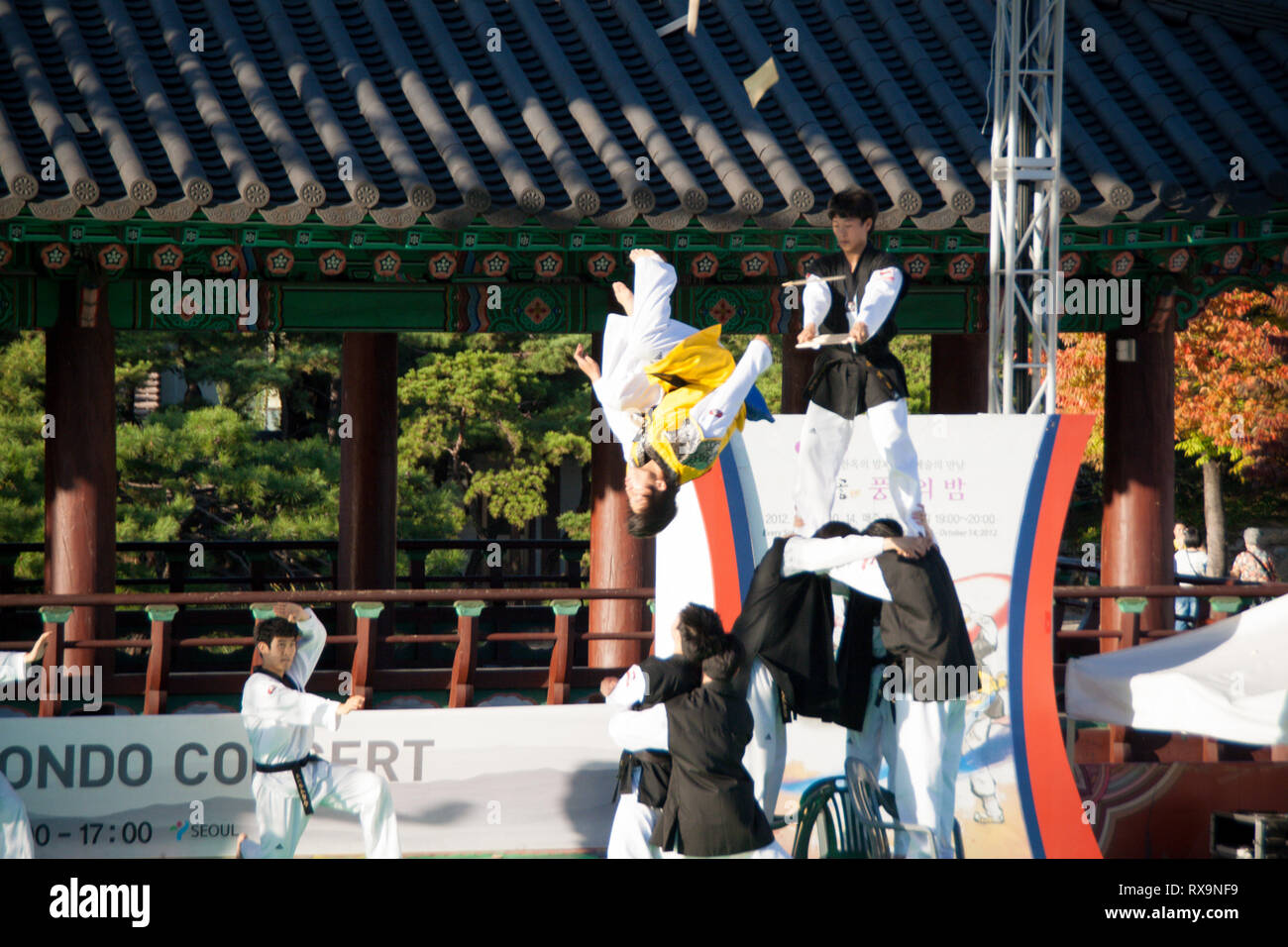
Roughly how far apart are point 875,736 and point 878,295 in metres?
2.28

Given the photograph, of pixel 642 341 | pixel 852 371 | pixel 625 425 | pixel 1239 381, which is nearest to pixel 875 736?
pixel 852 371

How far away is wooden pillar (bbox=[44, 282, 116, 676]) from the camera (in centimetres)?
845

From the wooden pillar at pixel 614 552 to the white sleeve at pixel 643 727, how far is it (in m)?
2.58

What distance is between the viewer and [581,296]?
9008 mm

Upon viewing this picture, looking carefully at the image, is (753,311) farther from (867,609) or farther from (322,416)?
(322,416)

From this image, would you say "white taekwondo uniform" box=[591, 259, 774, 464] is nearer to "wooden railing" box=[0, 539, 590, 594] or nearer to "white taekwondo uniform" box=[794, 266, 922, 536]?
"white taekwondo uniform" box=[794, 266, 922, 536]

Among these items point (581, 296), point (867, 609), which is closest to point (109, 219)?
point (581, 296)

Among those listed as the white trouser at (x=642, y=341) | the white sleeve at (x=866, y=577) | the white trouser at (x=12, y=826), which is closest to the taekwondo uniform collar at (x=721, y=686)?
the white sleeve at (x=866, y=577)

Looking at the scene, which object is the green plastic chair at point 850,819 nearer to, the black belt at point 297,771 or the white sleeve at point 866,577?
the white sleeve at point 866,577

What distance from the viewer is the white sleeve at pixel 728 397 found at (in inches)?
247

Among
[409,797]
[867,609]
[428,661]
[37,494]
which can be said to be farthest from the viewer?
[37,494]

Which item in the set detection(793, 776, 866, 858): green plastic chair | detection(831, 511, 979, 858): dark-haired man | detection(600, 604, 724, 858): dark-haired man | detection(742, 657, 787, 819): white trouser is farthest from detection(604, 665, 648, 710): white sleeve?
detection(793, 776, 866, 858): green plastic chair

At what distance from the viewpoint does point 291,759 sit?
309 inches

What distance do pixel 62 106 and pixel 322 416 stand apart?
36.4 feet
